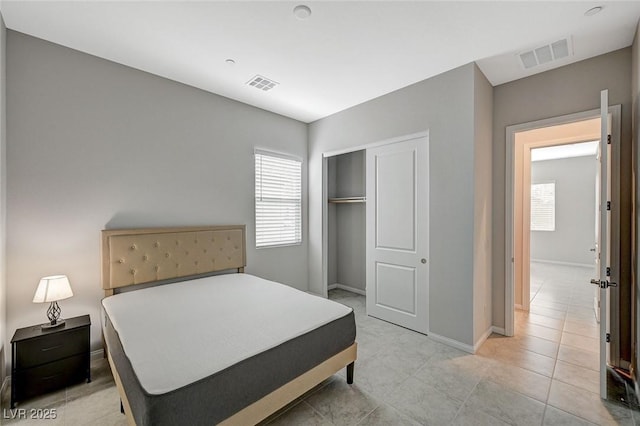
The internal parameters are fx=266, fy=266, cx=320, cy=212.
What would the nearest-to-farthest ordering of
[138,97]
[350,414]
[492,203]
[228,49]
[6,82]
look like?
[350,414]
[6,82]
[228,49]
[138,97]
[492,203]

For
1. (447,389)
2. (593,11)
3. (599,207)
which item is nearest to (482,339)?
(447,389)

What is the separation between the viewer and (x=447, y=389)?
217cm

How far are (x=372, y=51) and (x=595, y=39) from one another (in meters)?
1.92

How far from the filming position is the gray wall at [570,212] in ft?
22.4

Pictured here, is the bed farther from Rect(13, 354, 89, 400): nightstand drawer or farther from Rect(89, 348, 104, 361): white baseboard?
Rect(89, 348, 104, 361): white baseboard

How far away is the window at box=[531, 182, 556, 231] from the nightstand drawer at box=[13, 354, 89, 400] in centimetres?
984

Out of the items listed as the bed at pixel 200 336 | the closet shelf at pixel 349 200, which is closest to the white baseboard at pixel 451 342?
the bed at pixel 200 336

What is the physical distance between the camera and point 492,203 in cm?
320

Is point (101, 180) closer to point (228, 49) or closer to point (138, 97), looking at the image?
point (138, 97)

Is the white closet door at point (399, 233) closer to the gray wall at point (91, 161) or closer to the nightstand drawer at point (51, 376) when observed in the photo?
the gray wall at point (91, 161)

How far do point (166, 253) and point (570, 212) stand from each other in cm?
940

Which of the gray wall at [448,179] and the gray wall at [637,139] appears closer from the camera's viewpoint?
the gray wall at [637,139]

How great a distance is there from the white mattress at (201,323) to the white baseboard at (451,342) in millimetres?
1442

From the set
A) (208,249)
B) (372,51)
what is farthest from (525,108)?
(208,249)
